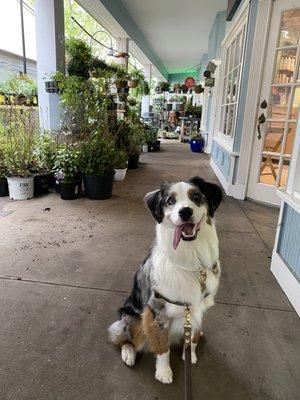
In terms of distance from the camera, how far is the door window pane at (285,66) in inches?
133

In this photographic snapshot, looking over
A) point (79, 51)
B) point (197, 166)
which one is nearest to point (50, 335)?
point (79, 51)

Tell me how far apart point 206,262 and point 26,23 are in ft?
16.3

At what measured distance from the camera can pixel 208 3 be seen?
249 inches

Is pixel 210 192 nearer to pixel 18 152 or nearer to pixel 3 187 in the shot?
pixel 18 152

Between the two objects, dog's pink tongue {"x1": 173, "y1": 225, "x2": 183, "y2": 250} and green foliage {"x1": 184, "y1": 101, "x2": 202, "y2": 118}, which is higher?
green foliage {"x1": 184, "y1": 101, "x2": 202, "y2": 118}

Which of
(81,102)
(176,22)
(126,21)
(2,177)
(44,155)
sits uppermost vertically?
(176,22)

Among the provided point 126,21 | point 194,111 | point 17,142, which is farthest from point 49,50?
point 194,111

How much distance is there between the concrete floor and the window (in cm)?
246

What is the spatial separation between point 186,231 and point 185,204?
11cm

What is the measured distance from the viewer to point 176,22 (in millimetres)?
7730

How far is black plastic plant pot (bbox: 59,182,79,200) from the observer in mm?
3697

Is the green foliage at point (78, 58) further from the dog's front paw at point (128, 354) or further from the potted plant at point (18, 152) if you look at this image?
the dog's front paw at point (128, 354)

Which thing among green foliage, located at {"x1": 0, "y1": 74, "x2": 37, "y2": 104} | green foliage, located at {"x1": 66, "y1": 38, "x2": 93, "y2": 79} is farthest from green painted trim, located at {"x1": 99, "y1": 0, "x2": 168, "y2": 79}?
green foliage, located at {"x1": 0, "y1": 74, "x2": 37, "y2": 104}

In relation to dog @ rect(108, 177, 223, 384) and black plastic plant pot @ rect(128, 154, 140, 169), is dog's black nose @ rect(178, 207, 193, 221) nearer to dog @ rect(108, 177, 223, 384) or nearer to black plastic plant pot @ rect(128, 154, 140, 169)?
dog @ rect(108, 177, 223, 384)
